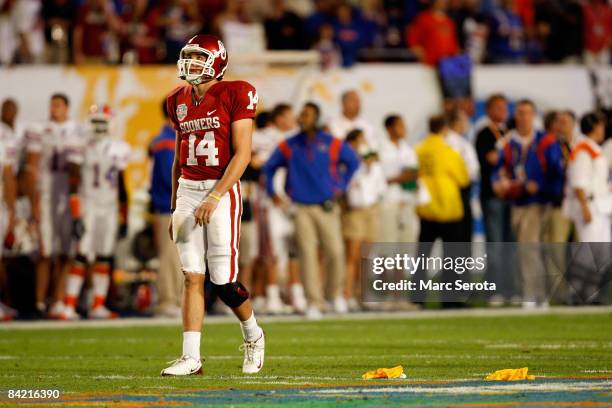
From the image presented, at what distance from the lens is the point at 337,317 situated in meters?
15.2

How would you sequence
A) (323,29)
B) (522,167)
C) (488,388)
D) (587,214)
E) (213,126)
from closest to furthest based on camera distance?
(488,388), (213,126), (587,214), (522,167), (323,29)

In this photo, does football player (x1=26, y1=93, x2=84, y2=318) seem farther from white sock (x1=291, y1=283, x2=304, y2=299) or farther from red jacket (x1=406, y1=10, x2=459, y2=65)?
red jacket (x1=406, y1=10, x2=459, y2=65)

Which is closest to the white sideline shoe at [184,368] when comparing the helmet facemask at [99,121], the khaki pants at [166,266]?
the khaki pants at [166,266]

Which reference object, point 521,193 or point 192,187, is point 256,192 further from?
point 192,187

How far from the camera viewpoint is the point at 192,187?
9.07m

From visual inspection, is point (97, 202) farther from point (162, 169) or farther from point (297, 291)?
point (297, 291)

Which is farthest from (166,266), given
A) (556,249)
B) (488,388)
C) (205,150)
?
(488,388)

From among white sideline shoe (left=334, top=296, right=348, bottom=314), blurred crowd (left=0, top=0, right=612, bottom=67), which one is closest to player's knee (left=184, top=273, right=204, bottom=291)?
white sideline shoe (left=334, top=296, right=348, bottom=314)

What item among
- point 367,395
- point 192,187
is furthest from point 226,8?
point 367,395

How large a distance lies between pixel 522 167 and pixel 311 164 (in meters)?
2.50

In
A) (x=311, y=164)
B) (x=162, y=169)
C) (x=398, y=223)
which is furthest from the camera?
(x=398, y=223)

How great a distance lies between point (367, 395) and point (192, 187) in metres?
2.07

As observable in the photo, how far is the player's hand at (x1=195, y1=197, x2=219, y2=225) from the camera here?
880 cm

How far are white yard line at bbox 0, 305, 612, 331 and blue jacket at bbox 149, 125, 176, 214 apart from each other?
1171mm
